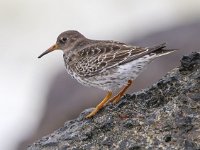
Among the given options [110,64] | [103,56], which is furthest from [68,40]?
[110,64]

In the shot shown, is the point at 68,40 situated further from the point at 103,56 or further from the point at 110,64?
the point at 110,64

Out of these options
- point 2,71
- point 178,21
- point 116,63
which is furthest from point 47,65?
point 116,63

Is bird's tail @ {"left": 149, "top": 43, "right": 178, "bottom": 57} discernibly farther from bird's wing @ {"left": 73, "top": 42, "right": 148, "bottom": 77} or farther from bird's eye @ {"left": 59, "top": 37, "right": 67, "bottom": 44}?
bird's eye @ {"left": 59, "top": 37, "right": 67, "bottom": 44}

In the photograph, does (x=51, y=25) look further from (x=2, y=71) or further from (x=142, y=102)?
(x=142, y=102)

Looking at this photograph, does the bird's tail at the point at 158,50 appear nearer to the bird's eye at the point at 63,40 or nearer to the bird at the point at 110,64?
the bird at the point at 110,64

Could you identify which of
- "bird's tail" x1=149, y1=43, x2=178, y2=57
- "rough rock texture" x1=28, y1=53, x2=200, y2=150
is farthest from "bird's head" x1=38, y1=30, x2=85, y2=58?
"rough rock texture" x1=28, y1=53, x2=200, y2=150

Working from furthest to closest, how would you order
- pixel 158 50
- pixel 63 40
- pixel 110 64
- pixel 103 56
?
pixel 63 40 < pixel 103 56 < pixel 110 64 < pixel 158 50
